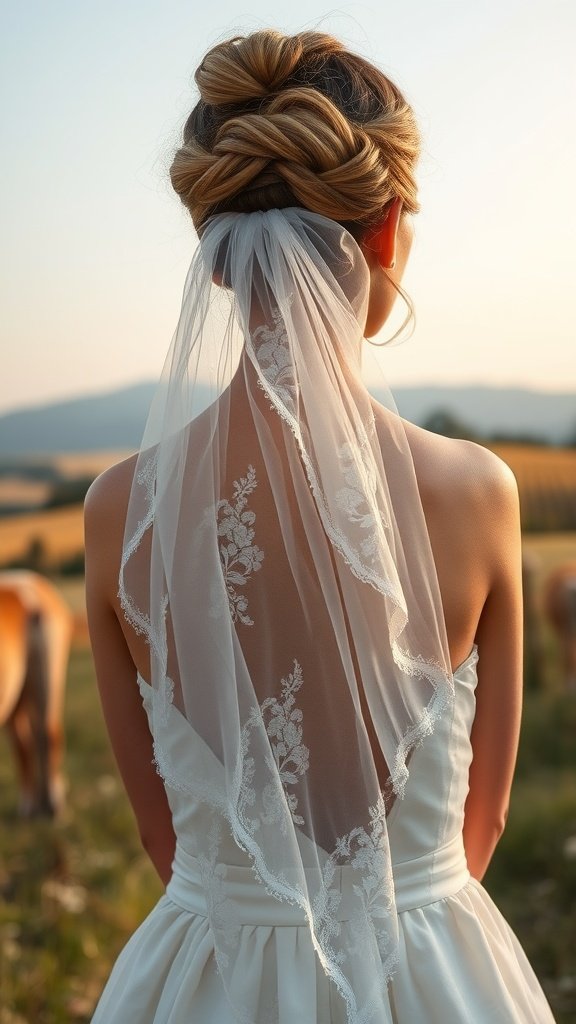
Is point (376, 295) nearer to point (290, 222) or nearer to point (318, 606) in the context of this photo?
point (290, 222)

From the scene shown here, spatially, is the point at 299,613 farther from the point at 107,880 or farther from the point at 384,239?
the point at 107,880

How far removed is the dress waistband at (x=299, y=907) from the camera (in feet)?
4.69

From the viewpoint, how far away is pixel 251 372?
4.83 ft

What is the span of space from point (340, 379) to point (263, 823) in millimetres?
624

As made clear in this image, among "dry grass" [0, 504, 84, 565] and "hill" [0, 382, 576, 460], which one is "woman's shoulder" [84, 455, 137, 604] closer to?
"hill" [0, 382, 576, 460]

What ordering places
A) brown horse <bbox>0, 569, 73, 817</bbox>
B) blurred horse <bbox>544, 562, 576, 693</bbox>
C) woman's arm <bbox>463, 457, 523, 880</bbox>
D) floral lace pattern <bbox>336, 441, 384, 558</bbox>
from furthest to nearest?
blurred horse <bbox>544, 562, 576, 693</bbox>, brown horse <bbox>0, 569, 73, 817</bbox>, woman's arm <bbox>463, 457, 523, 880</bbox>, floral lace pattern <bbox>336, 441, 384, 558</bbox>

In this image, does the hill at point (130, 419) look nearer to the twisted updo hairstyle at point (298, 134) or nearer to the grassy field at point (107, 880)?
the grassy field at point (107, 880)

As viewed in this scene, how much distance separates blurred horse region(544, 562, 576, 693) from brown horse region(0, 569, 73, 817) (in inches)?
115

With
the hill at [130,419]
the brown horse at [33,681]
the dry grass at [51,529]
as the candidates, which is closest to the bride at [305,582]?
the brown horse at [33,681]

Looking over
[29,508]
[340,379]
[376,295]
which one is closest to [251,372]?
[340,379]

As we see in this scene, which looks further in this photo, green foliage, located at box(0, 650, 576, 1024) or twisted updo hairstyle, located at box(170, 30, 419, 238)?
green foliage, located at box(0, 650, 576, 1024)

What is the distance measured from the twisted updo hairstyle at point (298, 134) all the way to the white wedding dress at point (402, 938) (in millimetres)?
716

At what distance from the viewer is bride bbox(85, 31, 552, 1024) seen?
141cm

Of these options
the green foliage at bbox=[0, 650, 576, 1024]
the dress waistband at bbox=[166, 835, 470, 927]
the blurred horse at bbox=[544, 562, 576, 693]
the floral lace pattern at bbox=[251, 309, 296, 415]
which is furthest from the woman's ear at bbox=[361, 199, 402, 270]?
the blurred horse at bbox=[544, 562, 576, 693]
